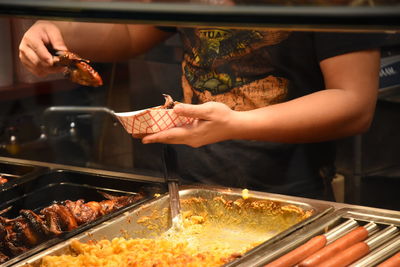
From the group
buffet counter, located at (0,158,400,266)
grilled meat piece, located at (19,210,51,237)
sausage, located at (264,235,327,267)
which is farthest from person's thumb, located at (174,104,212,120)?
grilled meat piece, located at (19,210,51,237)

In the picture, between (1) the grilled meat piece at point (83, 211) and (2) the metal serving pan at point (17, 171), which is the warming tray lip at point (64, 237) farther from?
(2) the metal serving pan at point (17, 171)

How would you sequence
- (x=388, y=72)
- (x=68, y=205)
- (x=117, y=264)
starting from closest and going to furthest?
(x=117, y=264) → (x=68, y=205) → (x=388, y=72)

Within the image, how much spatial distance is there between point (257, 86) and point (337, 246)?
0.82m

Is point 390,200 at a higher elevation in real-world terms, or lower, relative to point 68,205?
lower

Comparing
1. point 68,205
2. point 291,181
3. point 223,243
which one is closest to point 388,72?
point 291,181

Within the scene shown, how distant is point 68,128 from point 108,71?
499mm

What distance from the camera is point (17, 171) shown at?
96.9 inches

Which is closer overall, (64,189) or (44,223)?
(44,223)

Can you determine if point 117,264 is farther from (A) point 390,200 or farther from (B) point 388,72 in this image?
(A) point 390,200

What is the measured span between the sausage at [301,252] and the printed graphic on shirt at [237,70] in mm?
727

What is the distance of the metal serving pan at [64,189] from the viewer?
7.34 ft

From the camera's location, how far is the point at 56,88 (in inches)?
176

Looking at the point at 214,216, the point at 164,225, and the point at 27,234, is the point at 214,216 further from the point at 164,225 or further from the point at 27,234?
the point at 27,234

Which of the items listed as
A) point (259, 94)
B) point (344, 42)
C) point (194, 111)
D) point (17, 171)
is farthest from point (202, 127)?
point (17, 171)
